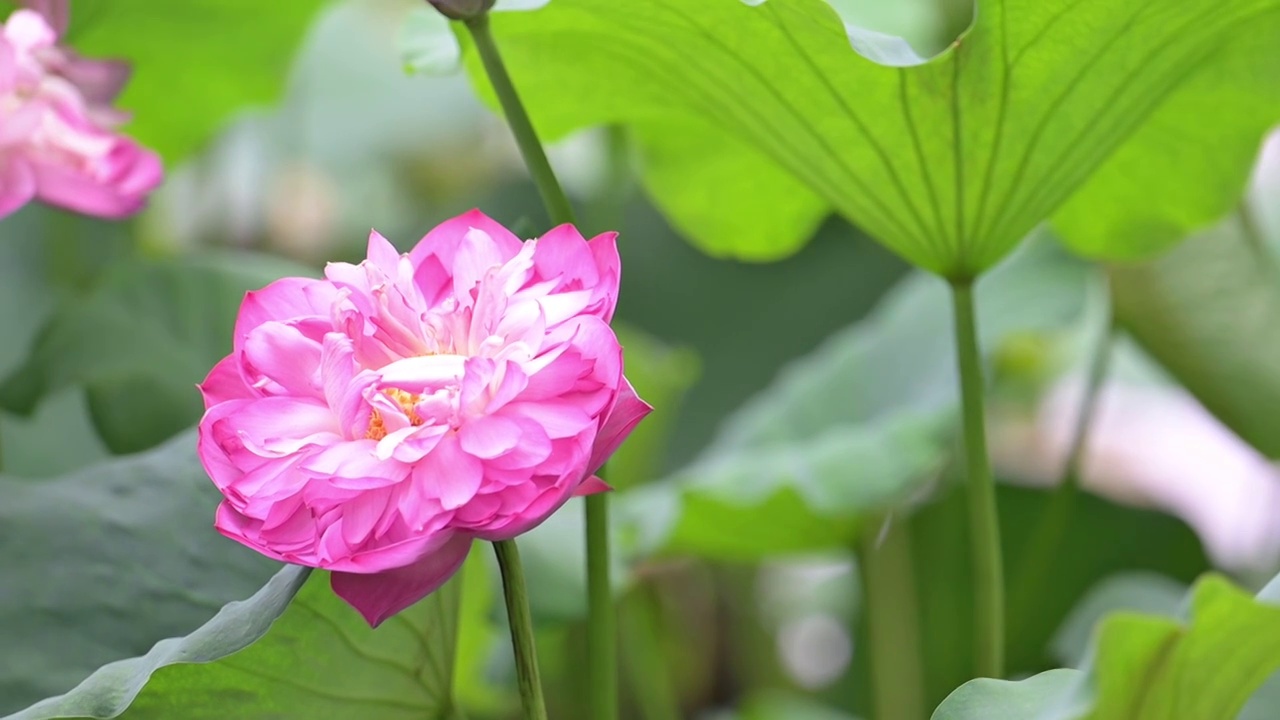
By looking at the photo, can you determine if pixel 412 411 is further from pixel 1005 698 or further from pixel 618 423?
pixel 1005 698

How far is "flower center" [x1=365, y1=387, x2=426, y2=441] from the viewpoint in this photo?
0.29 metres

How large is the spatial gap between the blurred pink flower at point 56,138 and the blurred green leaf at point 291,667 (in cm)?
17

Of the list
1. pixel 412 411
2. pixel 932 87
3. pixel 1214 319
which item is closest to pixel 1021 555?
pixel 1214 319

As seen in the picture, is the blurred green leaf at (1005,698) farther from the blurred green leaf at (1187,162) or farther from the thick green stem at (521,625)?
the blurred green leaf at (1187,162)

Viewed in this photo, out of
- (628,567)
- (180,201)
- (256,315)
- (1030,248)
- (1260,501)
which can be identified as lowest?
(180,201)

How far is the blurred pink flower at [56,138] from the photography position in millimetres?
410

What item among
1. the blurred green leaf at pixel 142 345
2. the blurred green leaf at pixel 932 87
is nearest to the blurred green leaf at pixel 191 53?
the blurred green leaf at pixel 142 345

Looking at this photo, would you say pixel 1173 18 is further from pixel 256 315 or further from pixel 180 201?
pixel 180 201

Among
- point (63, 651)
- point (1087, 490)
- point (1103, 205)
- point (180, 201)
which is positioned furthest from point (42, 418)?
point (180, 201)

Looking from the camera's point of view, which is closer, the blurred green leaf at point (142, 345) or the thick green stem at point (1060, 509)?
the blurred green leaf at point (142, 345)

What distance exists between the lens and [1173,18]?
0.38 metres

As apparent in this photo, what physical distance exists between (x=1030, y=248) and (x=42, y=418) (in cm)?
54

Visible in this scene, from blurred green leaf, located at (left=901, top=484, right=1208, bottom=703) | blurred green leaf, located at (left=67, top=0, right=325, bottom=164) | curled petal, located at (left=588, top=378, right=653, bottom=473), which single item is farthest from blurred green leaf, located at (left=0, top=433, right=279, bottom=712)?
blurred green leaf, located at (left=901, top=484, right=1208, bottom=703)

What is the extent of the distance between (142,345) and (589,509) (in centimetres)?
29
